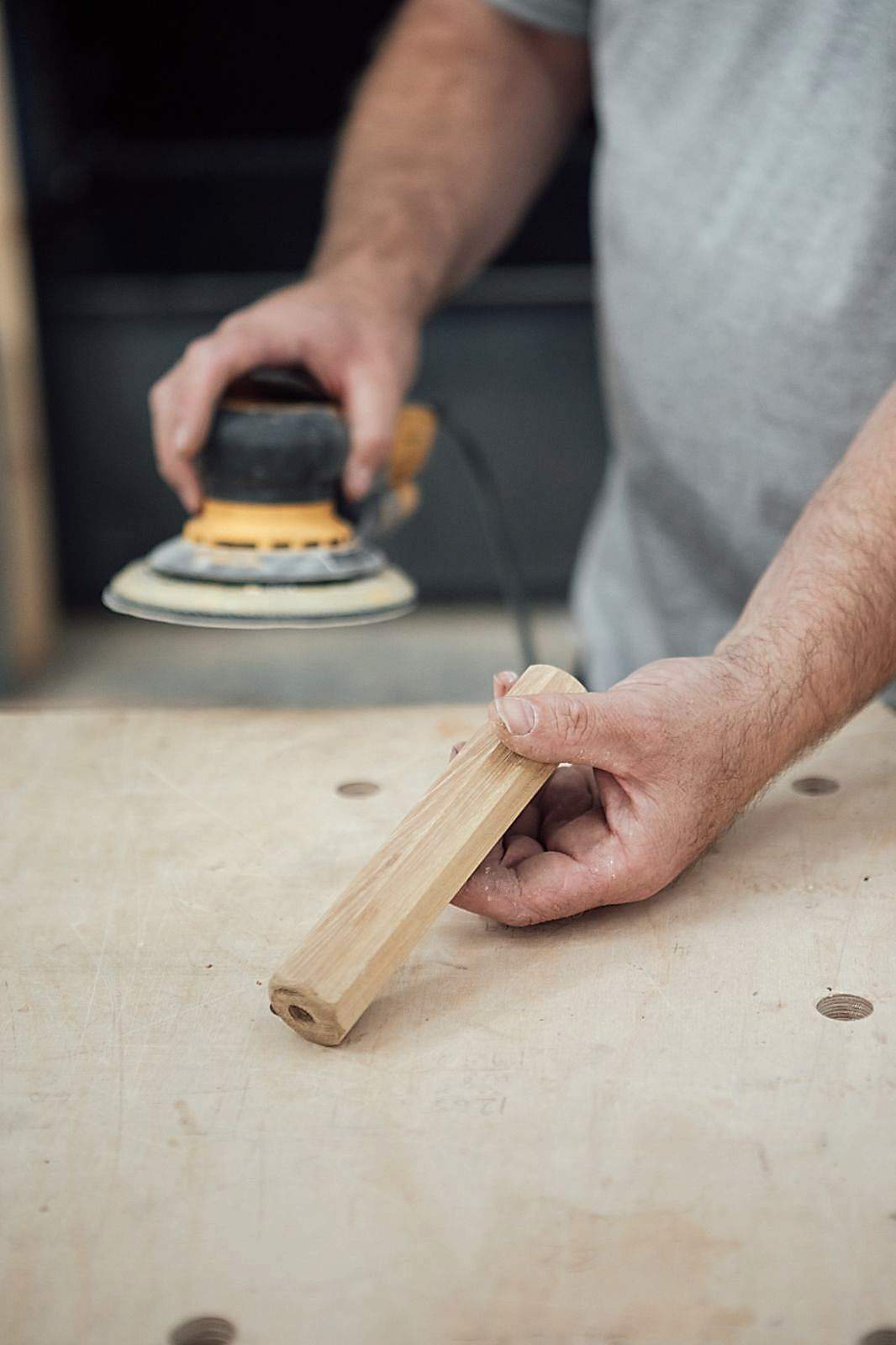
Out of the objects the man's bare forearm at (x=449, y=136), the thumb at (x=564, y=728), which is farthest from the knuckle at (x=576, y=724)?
the man's bare forearm at (x=449, y=136)

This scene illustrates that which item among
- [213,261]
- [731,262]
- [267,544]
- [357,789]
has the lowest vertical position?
[213,261]

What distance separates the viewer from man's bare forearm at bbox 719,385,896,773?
27.9 inches

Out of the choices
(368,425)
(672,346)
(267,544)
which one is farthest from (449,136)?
(267,544)

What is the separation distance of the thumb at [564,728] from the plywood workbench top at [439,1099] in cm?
10

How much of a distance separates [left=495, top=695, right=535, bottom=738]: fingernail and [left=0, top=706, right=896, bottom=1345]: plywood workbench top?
11 centimetres

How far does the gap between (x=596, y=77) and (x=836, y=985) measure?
3.01 ft

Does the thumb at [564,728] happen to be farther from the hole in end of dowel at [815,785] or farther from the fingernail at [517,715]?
the hole in end of dowel at [815,785]

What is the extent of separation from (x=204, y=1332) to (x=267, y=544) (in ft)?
1.85

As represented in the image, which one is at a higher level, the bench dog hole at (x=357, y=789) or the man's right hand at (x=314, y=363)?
the man's right hand at (x=314, y=363)

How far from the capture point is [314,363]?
1010 mm

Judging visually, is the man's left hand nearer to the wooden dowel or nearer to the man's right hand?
the wooden dowel

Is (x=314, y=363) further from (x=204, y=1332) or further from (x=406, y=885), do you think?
(x=204, y=1332)

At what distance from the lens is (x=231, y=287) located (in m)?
2.70

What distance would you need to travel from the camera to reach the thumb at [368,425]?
3.21 ft
